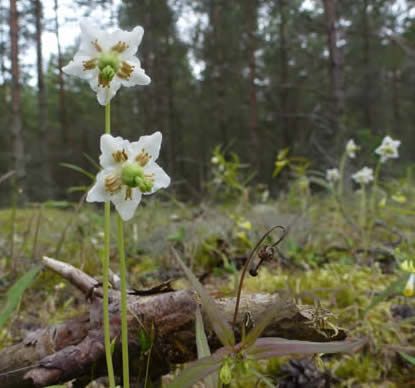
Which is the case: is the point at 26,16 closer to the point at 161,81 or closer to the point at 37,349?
the point at 37,349

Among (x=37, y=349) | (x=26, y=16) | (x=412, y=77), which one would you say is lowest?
(x=37, y=349)

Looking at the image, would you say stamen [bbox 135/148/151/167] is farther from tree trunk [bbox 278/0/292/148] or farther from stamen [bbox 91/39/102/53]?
tree trunk [bbox 278/0/292/148]

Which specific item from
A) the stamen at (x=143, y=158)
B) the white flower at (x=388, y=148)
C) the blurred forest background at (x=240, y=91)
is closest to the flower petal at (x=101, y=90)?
the stamen at (x=143, y=158)

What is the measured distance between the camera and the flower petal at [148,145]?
56 centimetres

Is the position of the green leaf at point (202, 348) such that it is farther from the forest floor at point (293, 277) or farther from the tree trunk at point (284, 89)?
the tree trunk at point (284, 89)

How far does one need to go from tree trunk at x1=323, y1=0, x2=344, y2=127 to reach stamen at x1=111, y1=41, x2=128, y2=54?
5.21m

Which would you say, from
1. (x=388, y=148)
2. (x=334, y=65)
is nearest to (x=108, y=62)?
(x=388, y=148)

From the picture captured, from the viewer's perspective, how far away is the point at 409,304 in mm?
1204

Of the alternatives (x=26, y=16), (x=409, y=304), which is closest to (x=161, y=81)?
(x=26, y=16)

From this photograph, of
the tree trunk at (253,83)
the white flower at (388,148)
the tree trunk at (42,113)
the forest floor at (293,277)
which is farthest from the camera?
the tree trunk at (253,83)

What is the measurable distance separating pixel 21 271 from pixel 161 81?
8.99 metres

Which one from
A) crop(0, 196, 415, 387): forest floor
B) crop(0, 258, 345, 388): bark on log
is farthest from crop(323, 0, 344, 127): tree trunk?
crop(0, 258, 345, 388): bark on log

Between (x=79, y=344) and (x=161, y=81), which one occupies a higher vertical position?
(x=161, y=81)

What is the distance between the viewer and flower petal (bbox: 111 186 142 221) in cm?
55
